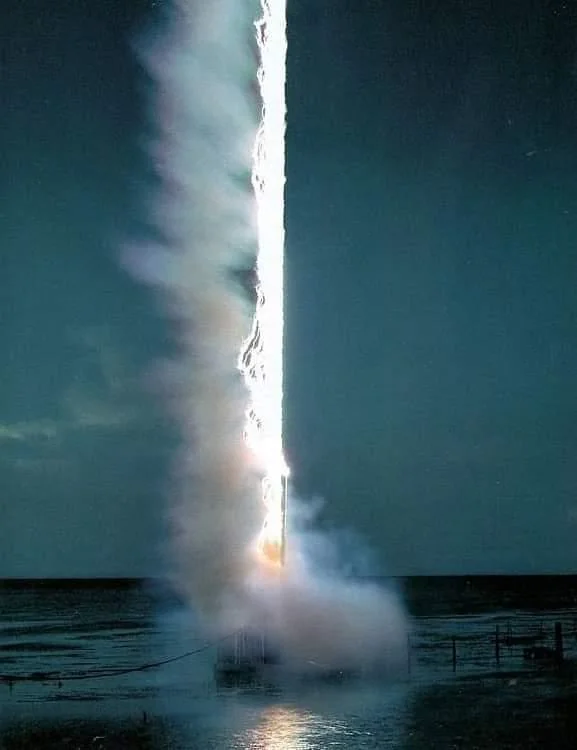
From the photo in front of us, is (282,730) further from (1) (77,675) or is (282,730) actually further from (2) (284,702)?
(1) (77,675)

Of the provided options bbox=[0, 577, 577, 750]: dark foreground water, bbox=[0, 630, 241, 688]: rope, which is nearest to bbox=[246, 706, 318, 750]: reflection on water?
bbox=[0, 577, 577, 750]: dark foreground water

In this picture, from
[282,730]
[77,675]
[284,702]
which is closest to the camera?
[282,730]

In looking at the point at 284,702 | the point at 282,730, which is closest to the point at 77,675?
the point at 284,702

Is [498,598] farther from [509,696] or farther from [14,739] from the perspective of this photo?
[14,739]

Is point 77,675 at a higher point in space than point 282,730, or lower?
higher

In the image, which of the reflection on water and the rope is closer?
the reflection on water

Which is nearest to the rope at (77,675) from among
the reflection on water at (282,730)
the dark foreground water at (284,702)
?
the dark foreground water at (284,702)

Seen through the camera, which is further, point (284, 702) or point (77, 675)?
point (77, 675)

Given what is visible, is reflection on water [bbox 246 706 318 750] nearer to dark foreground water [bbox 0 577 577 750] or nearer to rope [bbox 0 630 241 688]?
dark foreground water [bbox 0 577 577 750]

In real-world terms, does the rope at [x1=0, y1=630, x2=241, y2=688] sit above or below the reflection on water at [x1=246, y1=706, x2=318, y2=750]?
above
